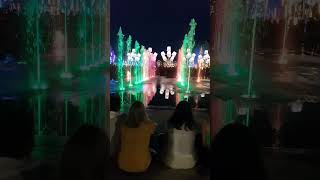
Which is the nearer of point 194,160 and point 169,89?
point 194,160

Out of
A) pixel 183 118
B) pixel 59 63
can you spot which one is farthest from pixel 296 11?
pixel 59 63

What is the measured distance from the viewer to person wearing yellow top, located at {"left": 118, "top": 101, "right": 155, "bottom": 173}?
3740 mm

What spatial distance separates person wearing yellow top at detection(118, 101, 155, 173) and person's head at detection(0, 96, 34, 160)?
1.08 metres

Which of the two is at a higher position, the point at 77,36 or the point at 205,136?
the point at 77,36

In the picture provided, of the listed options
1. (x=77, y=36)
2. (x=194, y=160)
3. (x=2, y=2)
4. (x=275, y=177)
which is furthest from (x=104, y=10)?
(x=275, y=177)

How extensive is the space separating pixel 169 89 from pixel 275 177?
7.75 ft

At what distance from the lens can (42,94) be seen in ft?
13.2

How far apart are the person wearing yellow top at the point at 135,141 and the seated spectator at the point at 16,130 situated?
1058mm

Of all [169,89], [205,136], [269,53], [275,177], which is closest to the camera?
[275,177]

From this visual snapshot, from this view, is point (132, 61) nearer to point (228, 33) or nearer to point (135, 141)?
point (228, 33)

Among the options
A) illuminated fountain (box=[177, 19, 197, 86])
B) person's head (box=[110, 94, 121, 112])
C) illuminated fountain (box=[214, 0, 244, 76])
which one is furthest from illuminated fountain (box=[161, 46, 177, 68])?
illuminated fountain (box=[214, 0, 244, 76])

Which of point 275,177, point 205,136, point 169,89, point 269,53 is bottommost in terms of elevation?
point 275,177

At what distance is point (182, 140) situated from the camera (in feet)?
13.1

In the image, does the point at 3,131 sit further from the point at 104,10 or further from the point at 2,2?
the point at 104,10
